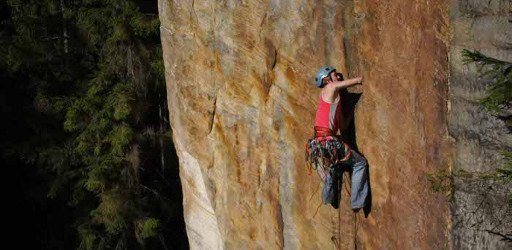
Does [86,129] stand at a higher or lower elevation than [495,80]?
lower

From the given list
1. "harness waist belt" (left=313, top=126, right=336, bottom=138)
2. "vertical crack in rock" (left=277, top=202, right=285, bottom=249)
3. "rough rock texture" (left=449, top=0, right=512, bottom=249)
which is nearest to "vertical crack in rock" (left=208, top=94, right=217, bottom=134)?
"vertical crack in rock" (left=277, top=202, right=285, bottom=249)

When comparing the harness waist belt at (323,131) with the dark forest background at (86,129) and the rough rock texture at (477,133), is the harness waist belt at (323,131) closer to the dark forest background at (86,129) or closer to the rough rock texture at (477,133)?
the rough rock texture at (477,133)

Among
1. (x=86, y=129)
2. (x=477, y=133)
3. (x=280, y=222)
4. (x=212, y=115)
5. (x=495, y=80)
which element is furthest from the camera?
(x=86, y=129)

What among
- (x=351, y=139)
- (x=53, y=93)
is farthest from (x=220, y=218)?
(x=53, y=93)

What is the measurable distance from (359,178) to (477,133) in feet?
5.01

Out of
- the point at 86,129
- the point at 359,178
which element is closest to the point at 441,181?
the point at 359,178

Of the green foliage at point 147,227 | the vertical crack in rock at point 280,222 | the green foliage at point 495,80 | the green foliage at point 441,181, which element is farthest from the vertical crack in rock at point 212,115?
the green foliage at point 147,227

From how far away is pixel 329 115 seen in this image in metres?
6.33

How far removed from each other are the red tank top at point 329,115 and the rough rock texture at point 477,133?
4.29 ft

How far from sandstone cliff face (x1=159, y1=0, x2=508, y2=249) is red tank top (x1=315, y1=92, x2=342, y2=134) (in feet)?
0.69

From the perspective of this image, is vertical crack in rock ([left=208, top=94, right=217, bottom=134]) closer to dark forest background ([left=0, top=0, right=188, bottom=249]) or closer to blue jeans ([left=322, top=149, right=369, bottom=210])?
blue jeans ([left=322, top=149, right=369, bottom=210])

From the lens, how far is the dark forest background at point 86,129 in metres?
14.5

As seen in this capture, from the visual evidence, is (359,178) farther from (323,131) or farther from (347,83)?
(347,83)

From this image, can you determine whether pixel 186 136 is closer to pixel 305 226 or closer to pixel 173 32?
pixel 173 32
